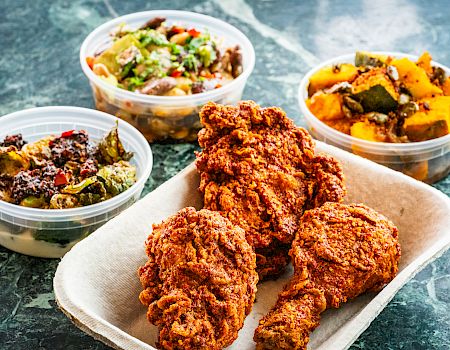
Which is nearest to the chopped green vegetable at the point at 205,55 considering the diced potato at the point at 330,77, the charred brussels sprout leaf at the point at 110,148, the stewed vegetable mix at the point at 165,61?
the stewed vegetable mix at the point at 165,61

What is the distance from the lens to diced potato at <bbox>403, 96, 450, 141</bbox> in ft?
9.27

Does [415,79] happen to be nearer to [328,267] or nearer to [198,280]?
[328,267]

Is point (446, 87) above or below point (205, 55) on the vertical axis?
above

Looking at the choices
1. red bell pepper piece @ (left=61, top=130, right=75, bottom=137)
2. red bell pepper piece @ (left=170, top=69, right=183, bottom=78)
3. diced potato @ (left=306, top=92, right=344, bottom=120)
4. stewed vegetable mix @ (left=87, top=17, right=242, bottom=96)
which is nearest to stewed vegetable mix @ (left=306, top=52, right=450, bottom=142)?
diced potato @ (left=306, top=92, right=344, bottom=120)

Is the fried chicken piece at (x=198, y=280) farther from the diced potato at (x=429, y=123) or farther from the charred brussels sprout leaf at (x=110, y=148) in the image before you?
the diced potato at (x=429, y=123)

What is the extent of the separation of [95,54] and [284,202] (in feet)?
4.80

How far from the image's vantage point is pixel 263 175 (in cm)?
222

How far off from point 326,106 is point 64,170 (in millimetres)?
1086

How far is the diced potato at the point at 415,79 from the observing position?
292 centimetres

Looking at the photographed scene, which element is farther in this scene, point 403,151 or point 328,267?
point 403,151

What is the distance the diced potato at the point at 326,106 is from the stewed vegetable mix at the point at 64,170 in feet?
2.66

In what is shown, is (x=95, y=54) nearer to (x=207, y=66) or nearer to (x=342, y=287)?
(x=207, y=66)

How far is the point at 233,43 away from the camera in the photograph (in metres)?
3.45

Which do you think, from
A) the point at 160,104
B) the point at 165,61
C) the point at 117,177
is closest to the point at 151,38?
the point at 165,61
